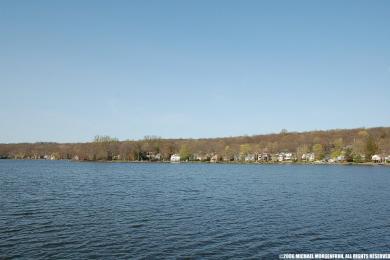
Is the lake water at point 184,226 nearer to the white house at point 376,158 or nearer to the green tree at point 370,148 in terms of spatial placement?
the green tree at point 370,148

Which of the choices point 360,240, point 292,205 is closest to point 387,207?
point 292,205

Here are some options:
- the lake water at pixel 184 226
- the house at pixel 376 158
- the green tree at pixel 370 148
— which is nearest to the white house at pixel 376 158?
the house at pixel 376 158

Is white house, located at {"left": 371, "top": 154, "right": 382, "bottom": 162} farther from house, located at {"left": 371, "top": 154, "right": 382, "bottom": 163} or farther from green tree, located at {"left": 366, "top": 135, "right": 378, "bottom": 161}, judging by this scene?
green tree, located at {"left": 366, "top": 135, "right": 378, "bottom": 161}

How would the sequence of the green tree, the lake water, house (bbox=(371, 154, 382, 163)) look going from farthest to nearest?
house (bbox=(371, 154, 382, 163))
the green tree
the lake water

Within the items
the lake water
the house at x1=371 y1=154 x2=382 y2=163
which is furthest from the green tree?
the lake water

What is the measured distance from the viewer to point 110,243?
81.0 ft

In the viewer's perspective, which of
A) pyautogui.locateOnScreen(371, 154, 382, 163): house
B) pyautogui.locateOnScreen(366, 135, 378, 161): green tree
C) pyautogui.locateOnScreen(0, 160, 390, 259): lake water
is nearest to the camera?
pyautogui.locateOnScreen(0, 160, 390, 259): lake water

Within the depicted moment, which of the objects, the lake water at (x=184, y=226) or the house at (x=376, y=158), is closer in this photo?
the lake water at (x=184, y=226)

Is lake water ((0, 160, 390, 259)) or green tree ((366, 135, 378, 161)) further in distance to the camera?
green tree ((366, 135, 378, 161))

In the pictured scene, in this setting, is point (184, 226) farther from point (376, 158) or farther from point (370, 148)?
point (376, 158)

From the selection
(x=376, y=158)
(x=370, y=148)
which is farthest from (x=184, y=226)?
(x=376, y=158)

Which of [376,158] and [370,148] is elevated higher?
[370,148]

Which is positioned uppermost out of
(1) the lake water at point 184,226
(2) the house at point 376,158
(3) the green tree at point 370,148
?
(3) the green tree at point 370,148

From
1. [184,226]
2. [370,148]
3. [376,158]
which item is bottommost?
[184,226]
